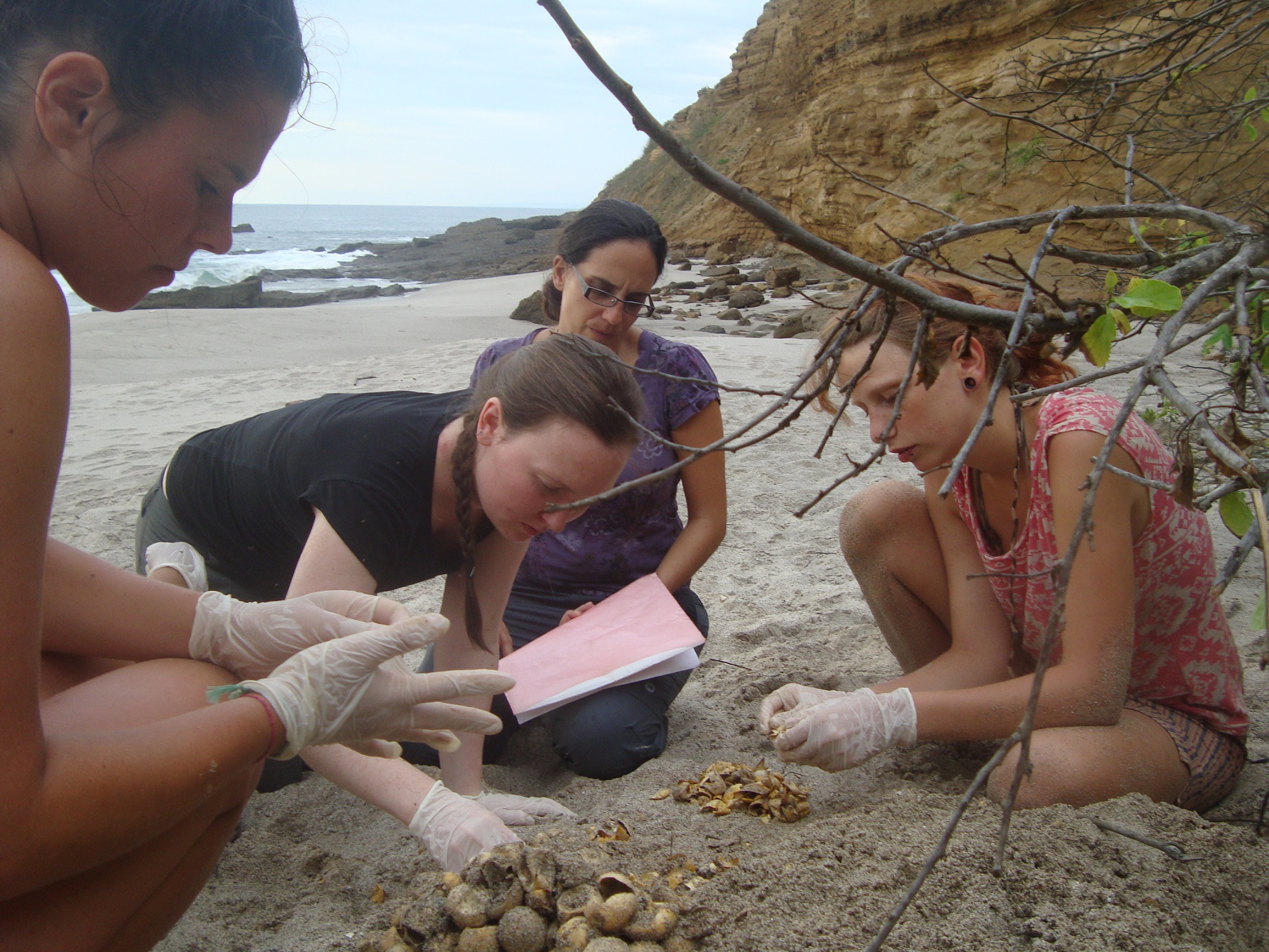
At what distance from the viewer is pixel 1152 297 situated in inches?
34.8

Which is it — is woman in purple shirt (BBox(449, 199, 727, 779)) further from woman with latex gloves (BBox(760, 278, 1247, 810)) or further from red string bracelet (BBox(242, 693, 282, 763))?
red string bracelet (BBox(242, 693, 282, 763))

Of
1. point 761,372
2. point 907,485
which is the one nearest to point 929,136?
point 761,372

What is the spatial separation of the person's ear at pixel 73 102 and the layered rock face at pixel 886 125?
7404 millimetres

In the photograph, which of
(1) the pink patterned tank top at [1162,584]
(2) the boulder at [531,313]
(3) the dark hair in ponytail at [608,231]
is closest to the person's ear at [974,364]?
(1) the pink patterned tank top at [1162,584]

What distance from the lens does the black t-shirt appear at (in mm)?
1781

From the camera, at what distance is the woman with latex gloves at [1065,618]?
164 cm

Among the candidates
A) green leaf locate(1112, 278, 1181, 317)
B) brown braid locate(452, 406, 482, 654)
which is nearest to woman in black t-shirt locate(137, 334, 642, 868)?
brown braid locate(452, 406, 482, 654)

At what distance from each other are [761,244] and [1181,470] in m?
17.4

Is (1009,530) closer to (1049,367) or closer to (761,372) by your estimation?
(1049,367)

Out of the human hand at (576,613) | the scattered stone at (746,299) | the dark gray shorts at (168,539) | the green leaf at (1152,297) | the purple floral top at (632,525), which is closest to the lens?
the green leaf at (1152,297)

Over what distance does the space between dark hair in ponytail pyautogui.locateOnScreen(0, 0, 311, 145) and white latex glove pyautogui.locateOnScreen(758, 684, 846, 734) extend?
58.2 inches

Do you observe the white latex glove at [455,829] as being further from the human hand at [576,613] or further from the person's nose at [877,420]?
the person's nose at [877,420]

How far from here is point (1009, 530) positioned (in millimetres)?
2008

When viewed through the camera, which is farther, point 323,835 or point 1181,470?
point 323,835
